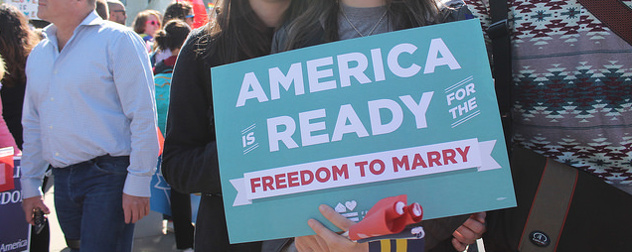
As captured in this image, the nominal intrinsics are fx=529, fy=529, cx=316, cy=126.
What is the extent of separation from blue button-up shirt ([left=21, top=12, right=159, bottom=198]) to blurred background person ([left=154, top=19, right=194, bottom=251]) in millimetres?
1877

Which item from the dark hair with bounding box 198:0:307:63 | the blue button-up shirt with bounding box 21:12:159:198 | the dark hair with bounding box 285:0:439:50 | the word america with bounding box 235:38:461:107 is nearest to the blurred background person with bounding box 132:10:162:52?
the blue button-up shirt with bounding box 21:12:159:198

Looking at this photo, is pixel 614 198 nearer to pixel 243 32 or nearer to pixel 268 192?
pixel 268 192

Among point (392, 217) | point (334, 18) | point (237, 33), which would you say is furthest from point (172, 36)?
point (392, 217)

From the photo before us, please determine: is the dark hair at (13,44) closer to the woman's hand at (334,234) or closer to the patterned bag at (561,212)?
the woman's hand at (334,234)

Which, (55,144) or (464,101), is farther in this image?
(55,144)

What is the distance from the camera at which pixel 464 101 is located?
4.03 ft

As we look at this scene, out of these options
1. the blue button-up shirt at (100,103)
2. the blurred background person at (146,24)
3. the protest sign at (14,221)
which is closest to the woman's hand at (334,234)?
the blue button-up shirt at (100,103)

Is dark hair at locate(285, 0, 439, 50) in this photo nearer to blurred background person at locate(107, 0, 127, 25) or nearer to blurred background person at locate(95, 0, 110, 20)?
blurred background person at locate(95, 0, 110, 20)

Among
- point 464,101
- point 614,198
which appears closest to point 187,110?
point 464,101

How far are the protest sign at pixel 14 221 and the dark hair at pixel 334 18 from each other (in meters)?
2.29

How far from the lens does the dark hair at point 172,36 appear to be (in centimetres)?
488

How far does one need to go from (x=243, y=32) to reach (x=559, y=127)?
1010 millimetres

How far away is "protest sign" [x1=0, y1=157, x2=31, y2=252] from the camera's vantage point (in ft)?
9.67

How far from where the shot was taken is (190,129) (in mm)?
1644
